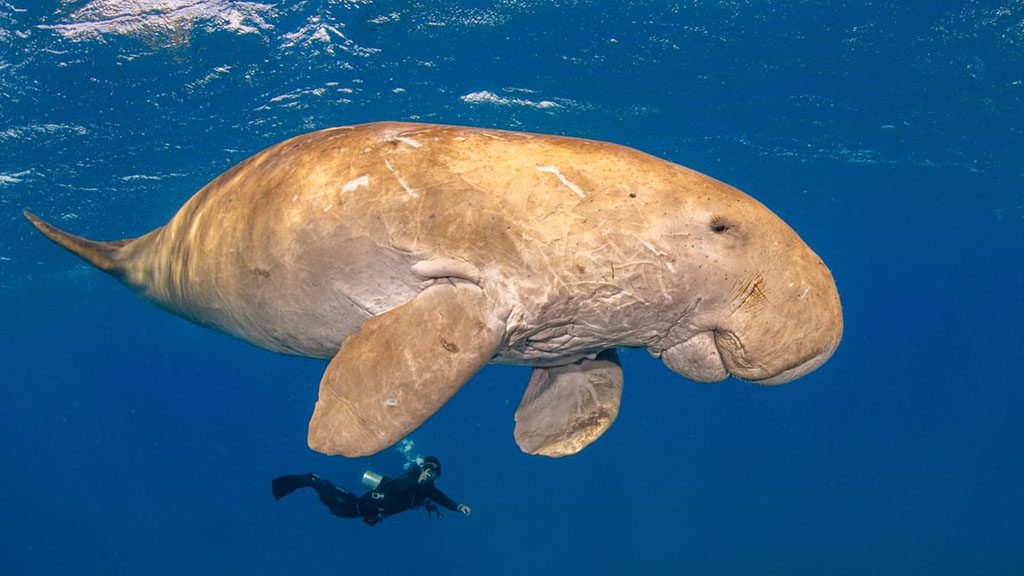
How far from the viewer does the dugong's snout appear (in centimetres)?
223

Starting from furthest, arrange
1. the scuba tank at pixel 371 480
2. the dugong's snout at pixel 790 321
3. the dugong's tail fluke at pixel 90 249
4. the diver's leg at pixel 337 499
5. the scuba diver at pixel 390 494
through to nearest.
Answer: the diver's leg at pixel 337 499
the scuba tank at pixel 371 480
the scuba diver at pixel 390 494
the dugong's tail fluke at pixel 90 249
the dugong's snout at pixel 790 321

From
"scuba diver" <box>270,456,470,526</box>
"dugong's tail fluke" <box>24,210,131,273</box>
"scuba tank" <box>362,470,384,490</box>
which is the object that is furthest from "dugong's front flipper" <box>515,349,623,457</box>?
"scuba tank" <box>362,470,384,490</box>

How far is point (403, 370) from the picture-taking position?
7.41ft

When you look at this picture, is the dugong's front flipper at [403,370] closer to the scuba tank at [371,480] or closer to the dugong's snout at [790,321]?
the dugong's snout at [790,321]

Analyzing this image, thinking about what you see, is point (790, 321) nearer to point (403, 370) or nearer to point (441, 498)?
point (403, 370)

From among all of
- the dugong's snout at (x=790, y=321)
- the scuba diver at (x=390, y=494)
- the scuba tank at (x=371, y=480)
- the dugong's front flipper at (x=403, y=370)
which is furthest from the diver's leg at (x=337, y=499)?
the dugong's snout at (x=790, y=321)

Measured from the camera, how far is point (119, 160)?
14.9m

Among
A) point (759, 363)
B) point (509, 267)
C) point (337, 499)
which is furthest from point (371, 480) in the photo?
point (759, 363)

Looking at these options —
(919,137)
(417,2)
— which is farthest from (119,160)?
(919,137)

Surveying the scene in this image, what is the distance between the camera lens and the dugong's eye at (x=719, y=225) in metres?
2.27

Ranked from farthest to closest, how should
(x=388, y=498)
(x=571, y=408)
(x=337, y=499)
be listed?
(x=337, y=499) → (x=388, y=498) → (x=571, y=408)

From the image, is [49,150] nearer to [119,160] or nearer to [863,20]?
[119,160]

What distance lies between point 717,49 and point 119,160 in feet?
45.9

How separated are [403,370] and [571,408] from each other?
4.56 ft
